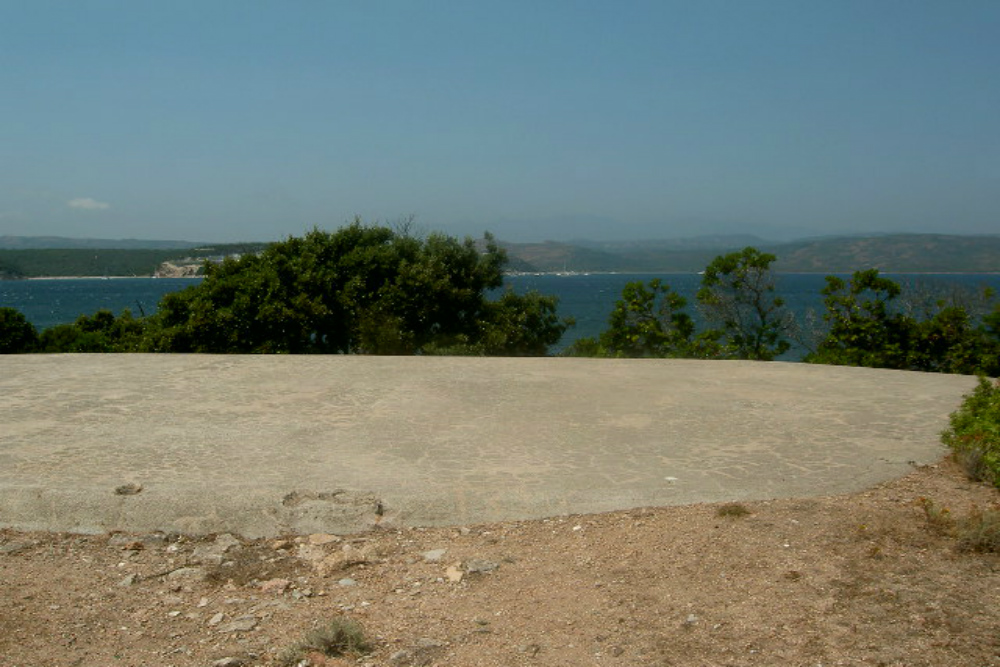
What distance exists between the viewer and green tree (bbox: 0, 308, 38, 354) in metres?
13.4

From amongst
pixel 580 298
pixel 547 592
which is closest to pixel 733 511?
pixel 547 592

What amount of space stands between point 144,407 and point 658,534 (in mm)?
4091

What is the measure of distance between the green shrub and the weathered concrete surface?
0.20m

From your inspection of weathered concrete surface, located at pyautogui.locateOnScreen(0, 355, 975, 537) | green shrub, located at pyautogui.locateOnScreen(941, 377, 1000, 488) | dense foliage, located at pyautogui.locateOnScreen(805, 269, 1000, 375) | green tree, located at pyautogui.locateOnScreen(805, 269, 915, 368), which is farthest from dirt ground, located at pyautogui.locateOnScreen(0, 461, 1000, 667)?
green tree, located at pyautogui.locateOnScreen(805, 269, 915, 368)

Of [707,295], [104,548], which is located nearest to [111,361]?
[104,548]

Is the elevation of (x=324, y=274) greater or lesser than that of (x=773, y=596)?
greater

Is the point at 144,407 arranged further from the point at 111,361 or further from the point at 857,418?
the point at 857,418

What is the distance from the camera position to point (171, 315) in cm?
1349

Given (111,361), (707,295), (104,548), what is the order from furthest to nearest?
(707,295), (111,361), (104,548)

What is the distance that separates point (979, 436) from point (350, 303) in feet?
31.5

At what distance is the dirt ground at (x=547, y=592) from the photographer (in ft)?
10.4

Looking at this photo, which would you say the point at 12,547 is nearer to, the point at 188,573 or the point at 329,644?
the point at 188,573

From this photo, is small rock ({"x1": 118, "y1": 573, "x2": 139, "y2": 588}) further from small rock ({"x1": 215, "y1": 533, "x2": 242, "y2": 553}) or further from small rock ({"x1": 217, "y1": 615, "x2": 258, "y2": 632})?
small rock ({"x1": 217, "y1": 615, "x2": 258, "y2": 632})

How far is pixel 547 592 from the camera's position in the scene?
3674mm
